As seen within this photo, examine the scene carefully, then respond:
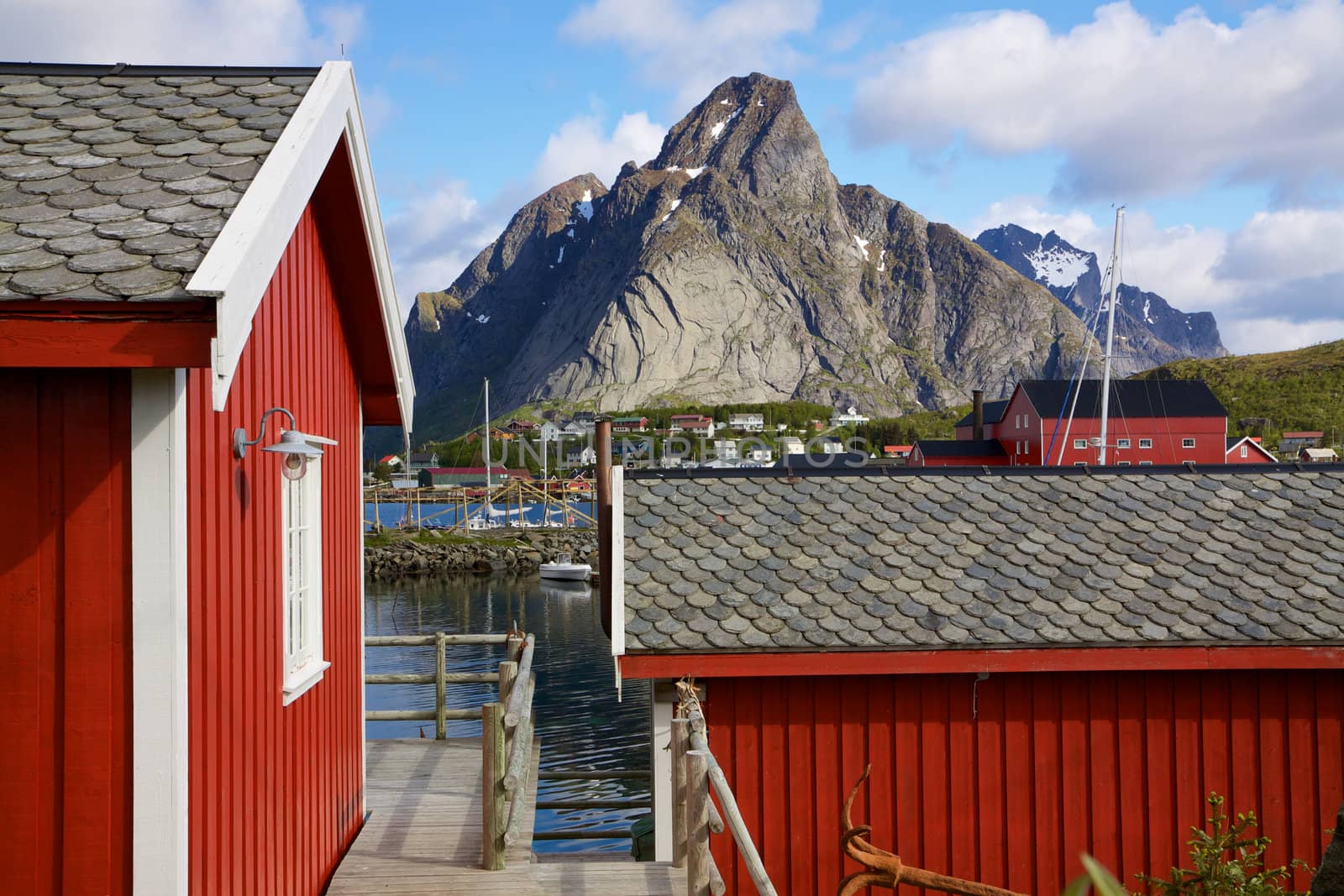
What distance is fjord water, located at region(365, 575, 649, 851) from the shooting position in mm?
20156

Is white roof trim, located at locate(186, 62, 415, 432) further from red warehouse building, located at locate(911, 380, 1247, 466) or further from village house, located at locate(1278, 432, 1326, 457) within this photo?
village house, located at locate(1278, 432, 1326, 457)

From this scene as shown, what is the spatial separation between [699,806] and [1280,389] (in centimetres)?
10138

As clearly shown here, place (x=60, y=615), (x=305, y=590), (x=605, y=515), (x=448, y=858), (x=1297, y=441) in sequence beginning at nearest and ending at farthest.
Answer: (x=60, y=615)
(x=305, y=590)
(x=448, y=858)
(x=605, y=515)
(x=1297, y=441)

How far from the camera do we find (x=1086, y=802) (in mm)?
6988

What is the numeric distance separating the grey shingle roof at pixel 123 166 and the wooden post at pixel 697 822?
10.9ft

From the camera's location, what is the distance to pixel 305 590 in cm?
652

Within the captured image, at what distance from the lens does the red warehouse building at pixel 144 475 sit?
3.55m

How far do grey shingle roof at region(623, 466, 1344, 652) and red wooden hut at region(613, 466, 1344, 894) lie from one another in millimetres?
25

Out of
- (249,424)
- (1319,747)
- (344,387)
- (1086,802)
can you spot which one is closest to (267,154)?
(249,424)

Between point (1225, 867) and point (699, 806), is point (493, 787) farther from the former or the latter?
point (1225, 867)

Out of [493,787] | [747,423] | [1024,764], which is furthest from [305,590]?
[747,423]

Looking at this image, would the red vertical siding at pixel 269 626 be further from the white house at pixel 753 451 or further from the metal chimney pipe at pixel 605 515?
the white house at pixel 753 451

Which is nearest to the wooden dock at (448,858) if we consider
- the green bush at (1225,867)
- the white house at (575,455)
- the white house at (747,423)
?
the green bush at (1225,867)

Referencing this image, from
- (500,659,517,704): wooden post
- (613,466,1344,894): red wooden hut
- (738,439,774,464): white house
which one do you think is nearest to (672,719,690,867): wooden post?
(613,466,1344,894): red wooden hut
